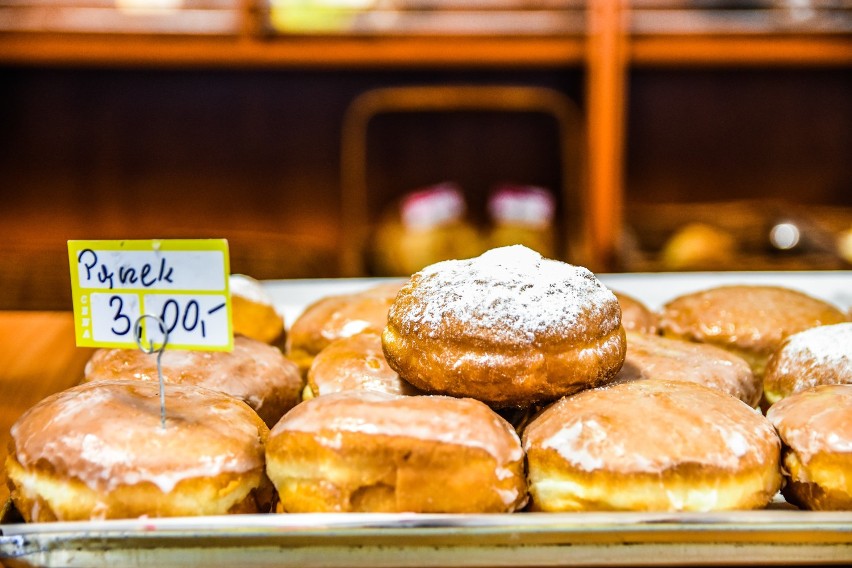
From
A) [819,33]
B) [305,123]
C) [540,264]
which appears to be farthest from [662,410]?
[305,123]

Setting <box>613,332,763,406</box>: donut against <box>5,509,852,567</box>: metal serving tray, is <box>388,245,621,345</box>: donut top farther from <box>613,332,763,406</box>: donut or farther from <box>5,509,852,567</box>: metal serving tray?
<box>5,509,852,567</box>: metal serving tray

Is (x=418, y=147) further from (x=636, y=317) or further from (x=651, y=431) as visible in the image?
(x=651, y=431)

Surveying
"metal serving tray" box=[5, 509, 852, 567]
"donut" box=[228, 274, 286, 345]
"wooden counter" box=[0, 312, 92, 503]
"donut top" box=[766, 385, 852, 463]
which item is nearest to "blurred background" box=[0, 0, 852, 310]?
"wooden counter" box=[0, 312, 92, 503]

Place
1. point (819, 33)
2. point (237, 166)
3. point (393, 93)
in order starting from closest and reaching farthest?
point (819, 33) < point (393, 93) < point (237, 166)

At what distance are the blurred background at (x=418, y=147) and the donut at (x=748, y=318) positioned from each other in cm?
109

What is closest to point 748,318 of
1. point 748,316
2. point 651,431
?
point 748,316

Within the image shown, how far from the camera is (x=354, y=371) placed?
114 centimetres

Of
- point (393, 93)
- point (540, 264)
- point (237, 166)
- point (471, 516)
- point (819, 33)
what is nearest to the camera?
point (471, 516)

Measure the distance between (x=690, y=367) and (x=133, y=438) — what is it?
73 cm

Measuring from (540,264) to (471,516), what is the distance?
40 cm

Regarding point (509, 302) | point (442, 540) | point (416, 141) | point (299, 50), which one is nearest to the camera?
point (442, 540)

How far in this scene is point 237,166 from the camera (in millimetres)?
3127

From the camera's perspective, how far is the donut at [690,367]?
1.12 m

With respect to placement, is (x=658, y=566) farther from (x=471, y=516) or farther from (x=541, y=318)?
(x=541, y=318)
